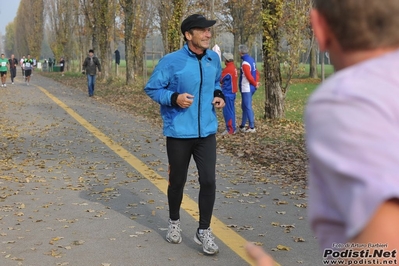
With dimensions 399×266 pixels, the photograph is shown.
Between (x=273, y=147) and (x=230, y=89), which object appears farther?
(x=230, y=89)

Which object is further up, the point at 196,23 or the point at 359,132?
the point at 196,23

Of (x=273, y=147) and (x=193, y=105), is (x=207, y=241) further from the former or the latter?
(x=273, y=147)

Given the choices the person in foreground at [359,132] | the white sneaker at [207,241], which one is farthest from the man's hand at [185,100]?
the person in foreground at [359,132]

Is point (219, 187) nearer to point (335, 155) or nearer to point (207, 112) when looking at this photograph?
point (207, 112)

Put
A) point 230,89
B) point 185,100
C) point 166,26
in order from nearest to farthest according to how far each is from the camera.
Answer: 1. point 185,100
2. point 230,89
3. point 166,26

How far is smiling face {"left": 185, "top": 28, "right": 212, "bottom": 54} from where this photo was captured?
584 cm

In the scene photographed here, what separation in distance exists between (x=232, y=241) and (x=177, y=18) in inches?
809

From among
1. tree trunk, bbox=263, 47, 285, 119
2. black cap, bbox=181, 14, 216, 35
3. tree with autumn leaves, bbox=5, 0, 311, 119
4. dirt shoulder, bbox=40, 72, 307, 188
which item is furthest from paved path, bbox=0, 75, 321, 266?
tree with autumn leaves, bbox=5, 0, 311, 119

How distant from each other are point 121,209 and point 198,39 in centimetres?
253

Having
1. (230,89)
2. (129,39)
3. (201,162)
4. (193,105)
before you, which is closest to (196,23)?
(193,105)

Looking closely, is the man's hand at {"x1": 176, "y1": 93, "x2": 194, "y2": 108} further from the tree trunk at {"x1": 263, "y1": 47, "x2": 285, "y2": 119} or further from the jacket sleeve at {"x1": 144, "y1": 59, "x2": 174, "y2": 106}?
the tree trunk at {"x1": 263, "y1": 47, "x2": 285, "y2": 119}

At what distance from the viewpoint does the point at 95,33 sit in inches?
1702

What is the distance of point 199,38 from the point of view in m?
5.84

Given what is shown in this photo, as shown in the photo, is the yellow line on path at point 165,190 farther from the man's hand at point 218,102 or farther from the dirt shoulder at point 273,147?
the dirt shoulder at point 273,147
